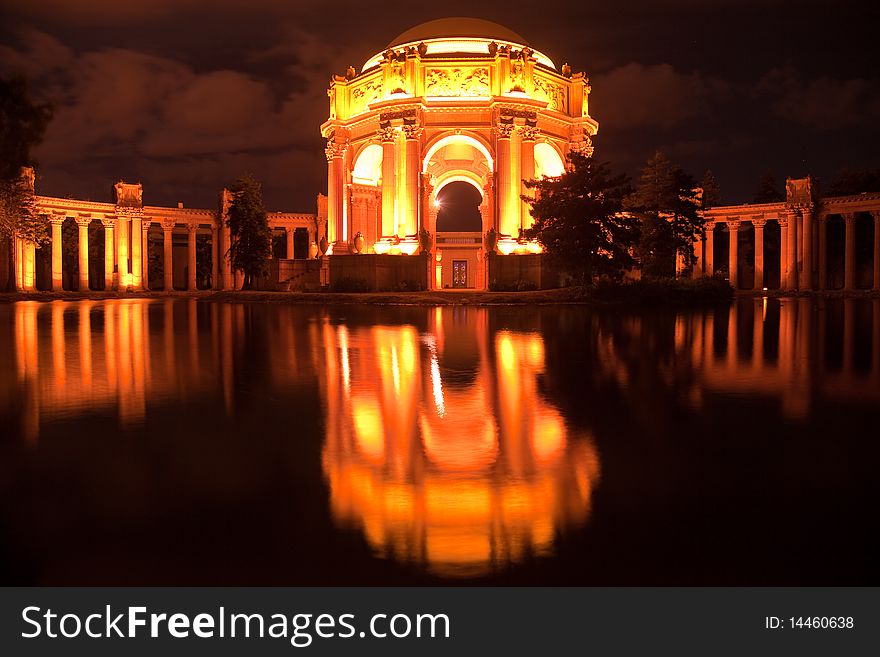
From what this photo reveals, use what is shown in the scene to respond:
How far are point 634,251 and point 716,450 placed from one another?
146ft

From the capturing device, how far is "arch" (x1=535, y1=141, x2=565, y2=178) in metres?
55.7

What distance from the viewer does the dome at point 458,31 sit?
52688 mm

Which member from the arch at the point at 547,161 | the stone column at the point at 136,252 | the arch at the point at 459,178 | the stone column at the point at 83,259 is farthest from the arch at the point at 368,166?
the stone column at the point at 83,259

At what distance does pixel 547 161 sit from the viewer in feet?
188

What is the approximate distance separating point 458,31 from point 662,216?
786 inches

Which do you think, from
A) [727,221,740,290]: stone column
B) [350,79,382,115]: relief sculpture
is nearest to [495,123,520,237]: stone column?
[350,79,382,115]: relief sculpture

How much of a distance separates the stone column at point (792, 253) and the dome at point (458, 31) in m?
26.0

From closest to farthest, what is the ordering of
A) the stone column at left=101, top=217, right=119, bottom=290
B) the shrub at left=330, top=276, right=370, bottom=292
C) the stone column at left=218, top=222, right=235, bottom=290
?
the shrub at left=330, top=276, right=370, bottom=292 → the stone column at left=101, top=217, right=119, bottom=290 → the stone column at left=218, top=222, right=235, bottom=290

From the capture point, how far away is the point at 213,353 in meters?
14.6

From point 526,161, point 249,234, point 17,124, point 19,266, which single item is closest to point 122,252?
point 19,266

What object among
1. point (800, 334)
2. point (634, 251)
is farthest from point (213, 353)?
point (634, 251)

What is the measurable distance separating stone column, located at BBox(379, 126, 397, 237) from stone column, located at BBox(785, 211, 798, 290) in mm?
33126

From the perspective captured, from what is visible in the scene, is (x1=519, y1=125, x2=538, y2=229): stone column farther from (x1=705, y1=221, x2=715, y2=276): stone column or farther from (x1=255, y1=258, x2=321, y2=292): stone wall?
(x1=705, y1=221, x2=715, y2=276): stone column

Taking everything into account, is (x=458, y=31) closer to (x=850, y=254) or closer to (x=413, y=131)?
(x=413, y=131)
